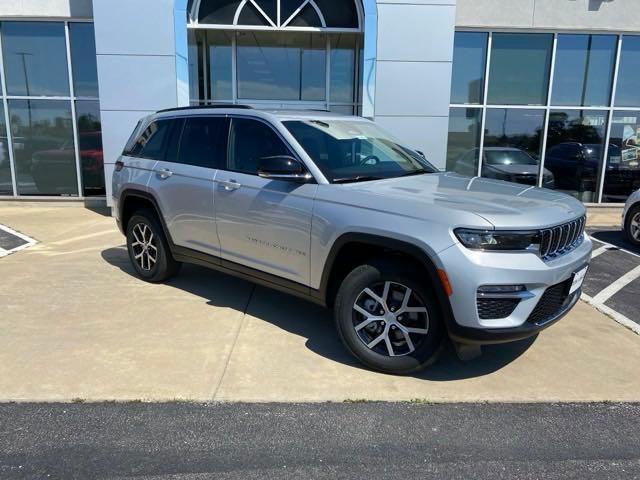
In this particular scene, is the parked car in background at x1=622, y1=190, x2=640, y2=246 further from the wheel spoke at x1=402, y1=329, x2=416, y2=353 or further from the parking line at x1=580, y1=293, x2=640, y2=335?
the wheel spoke at x1=402, y1=329, x2=416, y2=353

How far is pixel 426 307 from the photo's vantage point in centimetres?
351

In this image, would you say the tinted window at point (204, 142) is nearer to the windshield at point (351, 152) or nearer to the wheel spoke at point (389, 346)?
the windshield at point (351, 152)

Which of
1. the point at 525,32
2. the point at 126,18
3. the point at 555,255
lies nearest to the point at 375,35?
the point at 525,32

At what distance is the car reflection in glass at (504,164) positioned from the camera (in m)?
11.1

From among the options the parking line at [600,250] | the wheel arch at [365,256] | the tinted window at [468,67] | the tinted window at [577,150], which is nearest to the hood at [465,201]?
Result: the wheel arch at [365,256]

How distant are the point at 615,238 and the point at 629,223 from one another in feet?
1.93

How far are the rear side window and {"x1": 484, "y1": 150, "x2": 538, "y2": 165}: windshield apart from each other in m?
7.68

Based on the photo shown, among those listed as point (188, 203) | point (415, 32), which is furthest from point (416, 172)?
point (415, 32)

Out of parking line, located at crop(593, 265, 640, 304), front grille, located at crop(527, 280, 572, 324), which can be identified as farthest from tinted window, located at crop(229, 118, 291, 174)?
parking line, located at crop(593, 265, 640, 304)

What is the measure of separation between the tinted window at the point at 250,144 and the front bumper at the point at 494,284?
1863mm

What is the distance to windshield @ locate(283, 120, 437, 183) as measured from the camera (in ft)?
13.9

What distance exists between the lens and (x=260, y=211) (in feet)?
14.4

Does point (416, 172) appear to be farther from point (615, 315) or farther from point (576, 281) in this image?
point (615, 315)

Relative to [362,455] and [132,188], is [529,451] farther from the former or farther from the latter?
[132,188]
